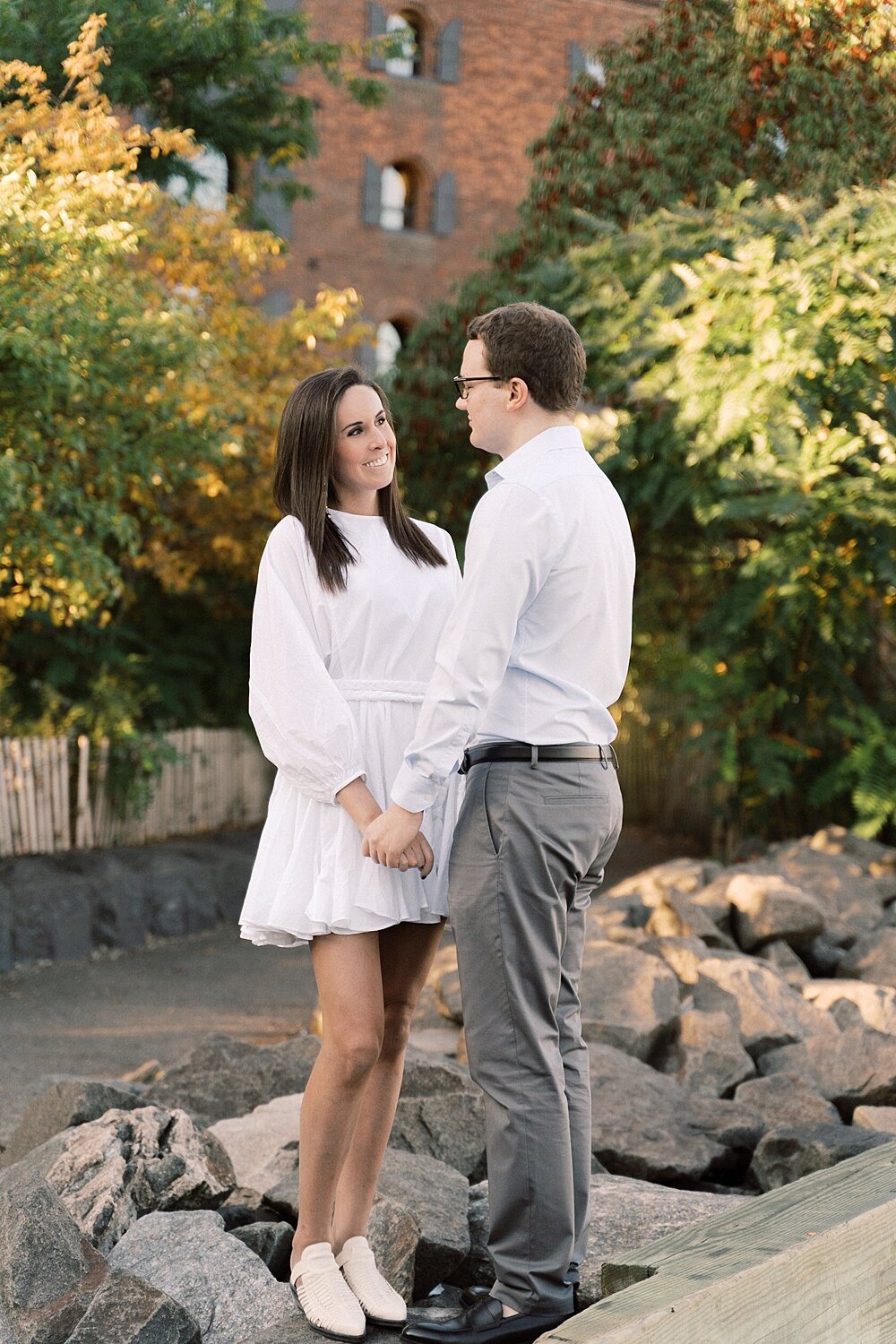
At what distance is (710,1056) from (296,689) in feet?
11.7

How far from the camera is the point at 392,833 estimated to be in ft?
9.77

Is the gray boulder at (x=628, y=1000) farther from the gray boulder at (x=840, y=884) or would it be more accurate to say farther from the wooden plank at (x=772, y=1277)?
the wooden plank at (x=772, y=1277)

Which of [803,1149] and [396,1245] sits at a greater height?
[396,1245]

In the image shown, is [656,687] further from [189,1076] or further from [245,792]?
[189,1076]

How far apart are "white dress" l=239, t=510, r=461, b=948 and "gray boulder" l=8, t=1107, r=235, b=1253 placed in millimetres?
1103

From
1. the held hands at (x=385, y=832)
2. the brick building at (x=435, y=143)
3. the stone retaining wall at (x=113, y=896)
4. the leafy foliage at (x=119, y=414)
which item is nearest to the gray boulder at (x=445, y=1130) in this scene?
the held hands at (x=385, y=832)

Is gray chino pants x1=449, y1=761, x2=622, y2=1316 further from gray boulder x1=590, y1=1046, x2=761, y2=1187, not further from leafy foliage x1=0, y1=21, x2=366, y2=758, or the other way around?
leafy foliage x1=0, y1=21, x2=366, y2=758

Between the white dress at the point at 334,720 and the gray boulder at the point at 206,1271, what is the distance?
81cm

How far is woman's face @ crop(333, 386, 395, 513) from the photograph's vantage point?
334cm

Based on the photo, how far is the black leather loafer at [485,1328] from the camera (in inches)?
114

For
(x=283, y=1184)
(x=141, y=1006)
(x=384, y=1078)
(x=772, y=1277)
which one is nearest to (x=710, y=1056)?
(x=283, y=1184)

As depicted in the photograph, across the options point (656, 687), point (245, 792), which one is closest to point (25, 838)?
point (245, 792)

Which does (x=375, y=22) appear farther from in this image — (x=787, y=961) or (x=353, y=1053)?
(x=353, y=1053)

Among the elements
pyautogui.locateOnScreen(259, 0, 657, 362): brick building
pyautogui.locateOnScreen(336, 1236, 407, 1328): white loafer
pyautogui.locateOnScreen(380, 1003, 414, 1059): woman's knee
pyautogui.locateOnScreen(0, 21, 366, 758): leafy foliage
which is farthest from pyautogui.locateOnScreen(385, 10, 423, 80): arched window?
pyautogui.locateOnScreen(336, 1236, 407, 1328): white loafer
